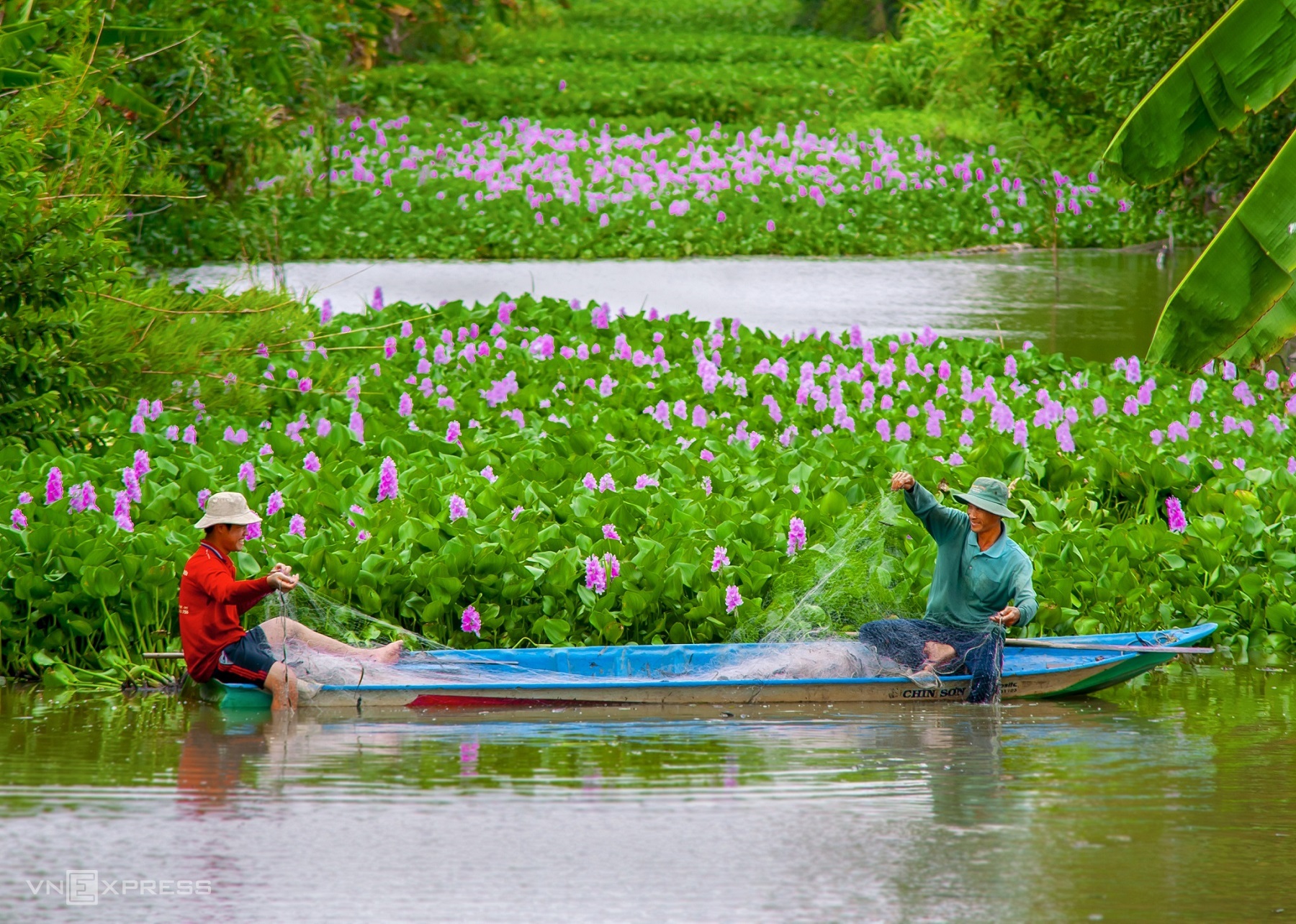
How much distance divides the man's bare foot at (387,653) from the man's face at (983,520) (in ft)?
8.42

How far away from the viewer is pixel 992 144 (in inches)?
996

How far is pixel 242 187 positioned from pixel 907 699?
11.1 meters

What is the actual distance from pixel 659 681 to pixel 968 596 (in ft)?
4.73

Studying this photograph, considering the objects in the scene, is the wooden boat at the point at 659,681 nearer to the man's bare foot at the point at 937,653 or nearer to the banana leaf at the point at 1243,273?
the man's bare foot at the point at 937,653

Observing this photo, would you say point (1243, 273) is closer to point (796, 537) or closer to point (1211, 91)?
point (1211, 91)

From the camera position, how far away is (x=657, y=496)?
356 inches

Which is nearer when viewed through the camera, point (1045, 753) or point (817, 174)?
point (1045, 753)

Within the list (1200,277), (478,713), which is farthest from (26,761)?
(1200,277)

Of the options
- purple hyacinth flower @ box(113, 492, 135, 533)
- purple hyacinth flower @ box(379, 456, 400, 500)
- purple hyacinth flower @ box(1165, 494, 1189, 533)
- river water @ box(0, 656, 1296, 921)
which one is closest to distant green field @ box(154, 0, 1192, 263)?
purple hyacinth flower @ box(1165, 494, 1189, 533)

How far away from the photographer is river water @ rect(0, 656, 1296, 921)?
482cm

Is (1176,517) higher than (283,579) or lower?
higher

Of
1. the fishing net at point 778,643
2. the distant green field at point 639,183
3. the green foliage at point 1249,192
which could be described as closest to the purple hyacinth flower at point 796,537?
the fishing net at point 778,643

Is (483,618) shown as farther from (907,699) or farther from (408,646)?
(907,699)

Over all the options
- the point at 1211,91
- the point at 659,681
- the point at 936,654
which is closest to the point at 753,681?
the point at 659,681
